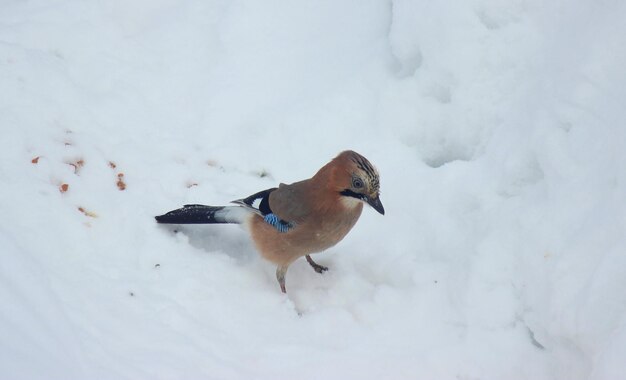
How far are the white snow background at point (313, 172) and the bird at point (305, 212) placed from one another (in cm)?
18

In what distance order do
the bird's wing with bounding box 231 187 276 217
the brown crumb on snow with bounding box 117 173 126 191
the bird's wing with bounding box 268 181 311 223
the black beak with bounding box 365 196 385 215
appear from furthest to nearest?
the brown crumb on snow with bounding box 117 173 126 191
the bird's wing with bounding box 231 187 276 217
the bird's wing with bounding box 268 181 311 223
the black beak with bounding box 365 196 385 215

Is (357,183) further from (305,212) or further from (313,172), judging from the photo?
(313,172)

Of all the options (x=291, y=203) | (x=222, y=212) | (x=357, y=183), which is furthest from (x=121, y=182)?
(x=357, y=183)

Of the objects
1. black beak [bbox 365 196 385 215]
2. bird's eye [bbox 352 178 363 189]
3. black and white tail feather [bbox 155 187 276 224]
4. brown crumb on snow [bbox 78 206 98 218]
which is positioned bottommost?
black and white tail feather [bbox 155 187 276 224]

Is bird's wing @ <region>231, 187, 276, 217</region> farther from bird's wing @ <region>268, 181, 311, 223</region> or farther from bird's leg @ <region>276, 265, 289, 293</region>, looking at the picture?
bird's leg @ <region>276, 265, 289, 293</region>

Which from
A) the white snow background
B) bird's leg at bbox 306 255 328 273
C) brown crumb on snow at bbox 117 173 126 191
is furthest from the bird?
brown crumb on snow at bbox 117 173 126 191

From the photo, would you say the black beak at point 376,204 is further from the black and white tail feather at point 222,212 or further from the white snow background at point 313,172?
the black and white tail feather at point 222,212

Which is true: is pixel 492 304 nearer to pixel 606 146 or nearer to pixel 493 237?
pixel 493 237

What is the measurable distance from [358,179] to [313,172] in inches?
39.0

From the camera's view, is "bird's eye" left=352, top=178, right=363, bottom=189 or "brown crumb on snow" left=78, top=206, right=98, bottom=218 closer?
"bird's eye" left=352, top=178, right=363, bottom=189

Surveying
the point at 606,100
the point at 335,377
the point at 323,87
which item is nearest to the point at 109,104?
the point at 323,87

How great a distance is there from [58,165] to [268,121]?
1635mm

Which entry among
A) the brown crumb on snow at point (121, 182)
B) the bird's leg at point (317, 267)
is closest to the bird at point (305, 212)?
the bird's leg at point (317, 267)

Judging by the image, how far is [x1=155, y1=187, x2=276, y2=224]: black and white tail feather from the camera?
4.52 m
